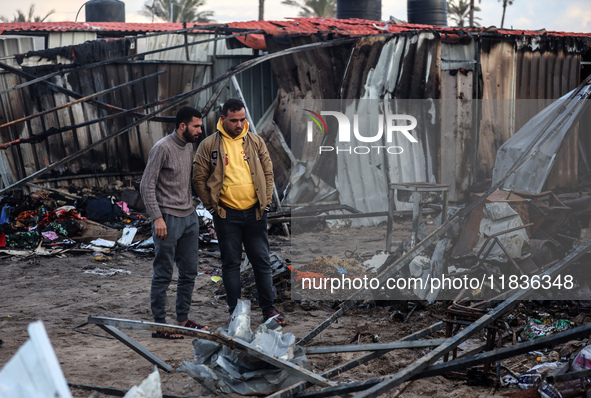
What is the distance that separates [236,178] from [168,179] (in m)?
0.54

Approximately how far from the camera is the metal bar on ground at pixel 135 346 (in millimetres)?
3326

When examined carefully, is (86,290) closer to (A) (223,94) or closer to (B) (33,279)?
(B) (33,279)

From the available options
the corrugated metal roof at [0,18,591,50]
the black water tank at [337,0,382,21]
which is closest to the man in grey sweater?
the corrugated metal roof at [0,18,591,50]

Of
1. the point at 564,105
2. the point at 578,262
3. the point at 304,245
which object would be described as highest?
the point at 564,105

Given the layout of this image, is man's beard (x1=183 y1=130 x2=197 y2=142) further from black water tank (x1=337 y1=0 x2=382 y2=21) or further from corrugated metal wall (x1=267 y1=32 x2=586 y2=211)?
black water tank (x1=337 y1=0 x2=382 y2=21)

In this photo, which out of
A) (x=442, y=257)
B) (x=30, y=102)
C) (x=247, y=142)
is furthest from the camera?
(x=30, y=102)

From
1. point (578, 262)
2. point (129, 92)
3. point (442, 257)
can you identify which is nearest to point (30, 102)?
point (129, 92)

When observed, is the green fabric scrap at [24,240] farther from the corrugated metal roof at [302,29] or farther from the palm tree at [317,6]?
the palm tree at [317,6]

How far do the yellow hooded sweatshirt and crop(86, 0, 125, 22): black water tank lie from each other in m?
16.1

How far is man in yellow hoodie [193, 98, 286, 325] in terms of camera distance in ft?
15.4

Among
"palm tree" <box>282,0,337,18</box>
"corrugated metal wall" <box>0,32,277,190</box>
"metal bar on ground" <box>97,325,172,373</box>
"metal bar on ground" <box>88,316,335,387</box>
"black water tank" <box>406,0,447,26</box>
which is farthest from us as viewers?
"palm tree" <box>282,0,337,18</box>

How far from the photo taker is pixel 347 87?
10.0m

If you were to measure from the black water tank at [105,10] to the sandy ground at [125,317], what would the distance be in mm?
13139

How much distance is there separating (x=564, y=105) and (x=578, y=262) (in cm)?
323
